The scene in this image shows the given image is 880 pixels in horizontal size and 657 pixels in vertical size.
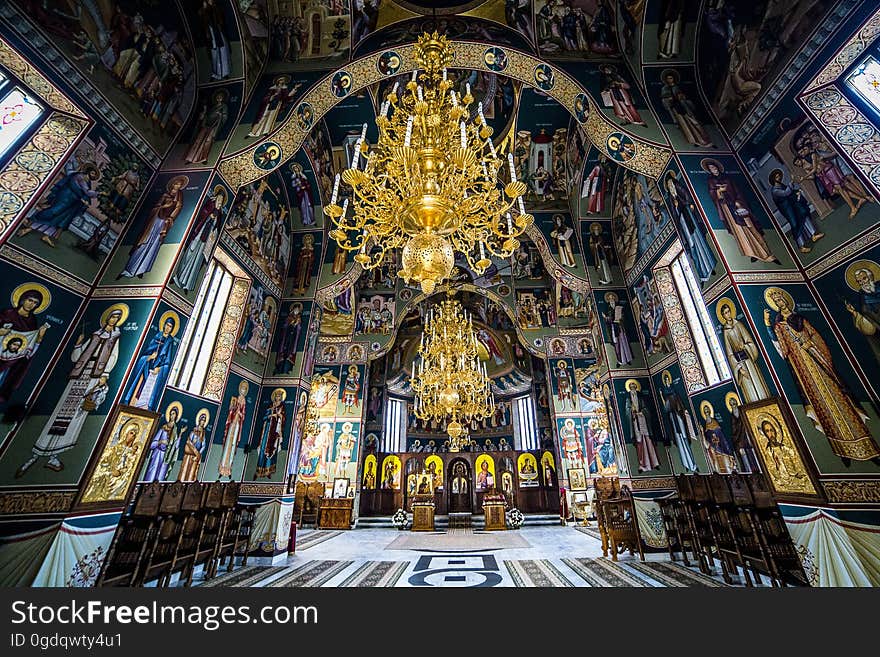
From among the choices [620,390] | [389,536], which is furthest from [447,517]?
[620,390]

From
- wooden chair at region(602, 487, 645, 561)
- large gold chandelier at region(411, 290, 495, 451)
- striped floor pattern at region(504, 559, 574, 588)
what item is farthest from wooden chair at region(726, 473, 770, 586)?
large gold chandelier at region(411, 290, 495, 451)

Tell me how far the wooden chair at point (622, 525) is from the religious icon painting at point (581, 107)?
7.71 m

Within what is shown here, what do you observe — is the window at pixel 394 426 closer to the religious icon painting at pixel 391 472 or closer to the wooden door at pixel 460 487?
the religious icon painting at pixel 391 472

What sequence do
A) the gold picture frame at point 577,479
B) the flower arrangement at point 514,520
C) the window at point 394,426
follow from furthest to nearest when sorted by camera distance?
the window at point 394,426
the gold picture frame at point 577,479
the flower arrangement at point 514,520

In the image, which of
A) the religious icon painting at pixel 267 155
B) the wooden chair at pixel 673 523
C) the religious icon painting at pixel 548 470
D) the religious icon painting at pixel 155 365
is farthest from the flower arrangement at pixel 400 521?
the religious icon painting at pixel 267 155

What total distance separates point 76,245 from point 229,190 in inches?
87.6

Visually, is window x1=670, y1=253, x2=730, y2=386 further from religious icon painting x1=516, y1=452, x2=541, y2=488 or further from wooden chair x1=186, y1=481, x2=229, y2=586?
religious icon painting x1=516, y1=452, x2=541, y2=488

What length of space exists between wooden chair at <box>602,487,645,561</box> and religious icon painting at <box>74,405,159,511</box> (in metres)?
8.25

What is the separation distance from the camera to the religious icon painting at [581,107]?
630cm

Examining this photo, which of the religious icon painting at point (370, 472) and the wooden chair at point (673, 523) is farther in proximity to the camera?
the religious icon painting at point (370, 472)

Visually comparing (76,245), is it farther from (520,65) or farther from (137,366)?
(520,65)

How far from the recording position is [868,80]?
3902 mm

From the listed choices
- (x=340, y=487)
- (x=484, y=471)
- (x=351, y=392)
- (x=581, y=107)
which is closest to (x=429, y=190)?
(x=581, y=107)

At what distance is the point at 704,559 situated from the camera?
5.61 metres
